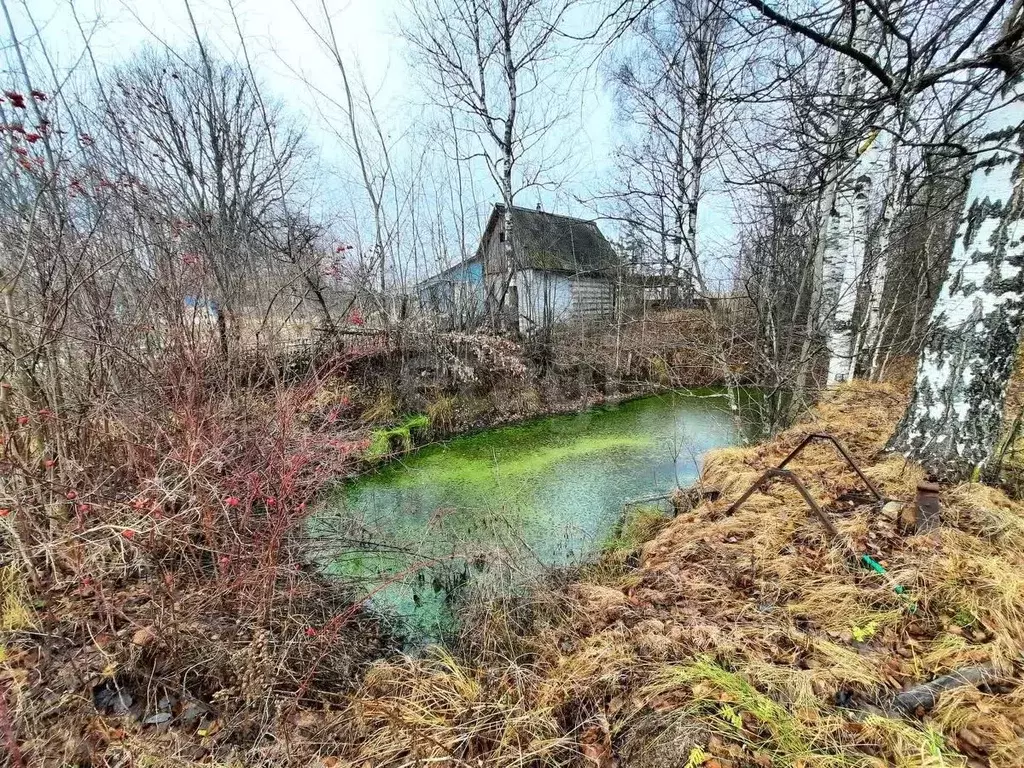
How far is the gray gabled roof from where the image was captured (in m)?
13.1

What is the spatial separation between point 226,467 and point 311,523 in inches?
56.9

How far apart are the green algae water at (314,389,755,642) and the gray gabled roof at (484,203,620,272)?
6154 mm

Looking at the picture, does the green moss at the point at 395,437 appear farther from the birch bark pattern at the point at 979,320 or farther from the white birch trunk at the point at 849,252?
the white birch trunk at the point at 849,252

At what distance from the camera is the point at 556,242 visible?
48.7ft

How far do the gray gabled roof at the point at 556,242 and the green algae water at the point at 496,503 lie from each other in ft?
20.2

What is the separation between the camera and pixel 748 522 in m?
3.07

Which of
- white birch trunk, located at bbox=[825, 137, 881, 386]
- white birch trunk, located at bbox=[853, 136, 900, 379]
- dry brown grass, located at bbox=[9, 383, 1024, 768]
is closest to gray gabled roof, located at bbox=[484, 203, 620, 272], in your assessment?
white birch trunk, located at bbox=[853, 136, 900, 379]

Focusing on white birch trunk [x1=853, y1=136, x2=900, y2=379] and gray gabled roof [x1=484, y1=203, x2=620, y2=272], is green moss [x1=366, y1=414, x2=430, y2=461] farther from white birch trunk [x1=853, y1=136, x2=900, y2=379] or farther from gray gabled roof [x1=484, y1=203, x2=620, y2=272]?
white birch trunk [x1=853, y1=136, x2=900, y2=379]

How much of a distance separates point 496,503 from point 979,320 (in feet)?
15.0

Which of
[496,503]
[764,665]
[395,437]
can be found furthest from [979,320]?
[395,437]

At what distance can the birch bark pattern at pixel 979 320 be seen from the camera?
2416 mm

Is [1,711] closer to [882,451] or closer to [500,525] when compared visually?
[500,525]

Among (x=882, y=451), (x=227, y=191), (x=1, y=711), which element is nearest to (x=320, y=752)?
(x=1, y=711)

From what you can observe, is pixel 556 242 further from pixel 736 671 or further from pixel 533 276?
pixel 736 671
